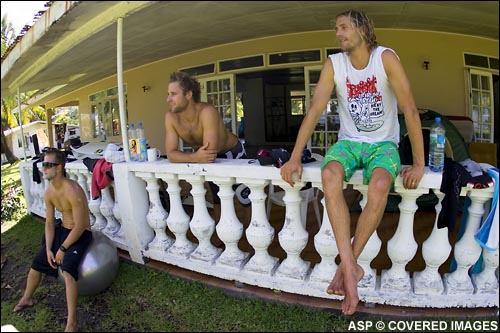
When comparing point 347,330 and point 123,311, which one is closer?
point 347,330

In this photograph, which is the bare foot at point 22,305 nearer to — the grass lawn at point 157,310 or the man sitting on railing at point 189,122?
the grass lawn at point 157,310

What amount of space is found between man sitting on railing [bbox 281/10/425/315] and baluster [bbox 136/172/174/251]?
111cm

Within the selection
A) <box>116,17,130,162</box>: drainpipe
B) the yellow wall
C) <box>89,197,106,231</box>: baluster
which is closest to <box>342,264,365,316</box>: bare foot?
<box>116,17,130,162</box>: drainpipe

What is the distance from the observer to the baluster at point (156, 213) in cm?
266

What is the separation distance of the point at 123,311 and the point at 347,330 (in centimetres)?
142

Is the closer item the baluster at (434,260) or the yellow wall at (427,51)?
the baluster at (434,260)

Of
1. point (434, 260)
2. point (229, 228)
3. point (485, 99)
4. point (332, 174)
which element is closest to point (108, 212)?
point (229, 228)

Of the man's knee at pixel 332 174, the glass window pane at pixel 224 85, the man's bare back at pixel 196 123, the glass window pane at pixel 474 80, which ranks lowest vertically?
the man's knee at pixel 332 174

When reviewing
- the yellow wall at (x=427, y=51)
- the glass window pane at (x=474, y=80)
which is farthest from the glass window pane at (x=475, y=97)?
the yellow wall at (x=427, y=51)

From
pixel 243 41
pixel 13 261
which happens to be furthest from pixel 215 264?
pixel 243 41

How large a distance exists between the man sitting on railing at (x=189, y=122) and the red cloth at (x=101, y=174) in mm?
556

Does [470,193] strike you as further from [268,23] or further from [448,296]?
[268,23]

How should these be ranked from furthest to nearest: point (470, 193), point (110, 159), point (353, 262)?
1. point (110, 159)
2. point (470, 193)
3. point (353, 262)

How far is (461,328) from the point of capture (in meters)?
1.88
